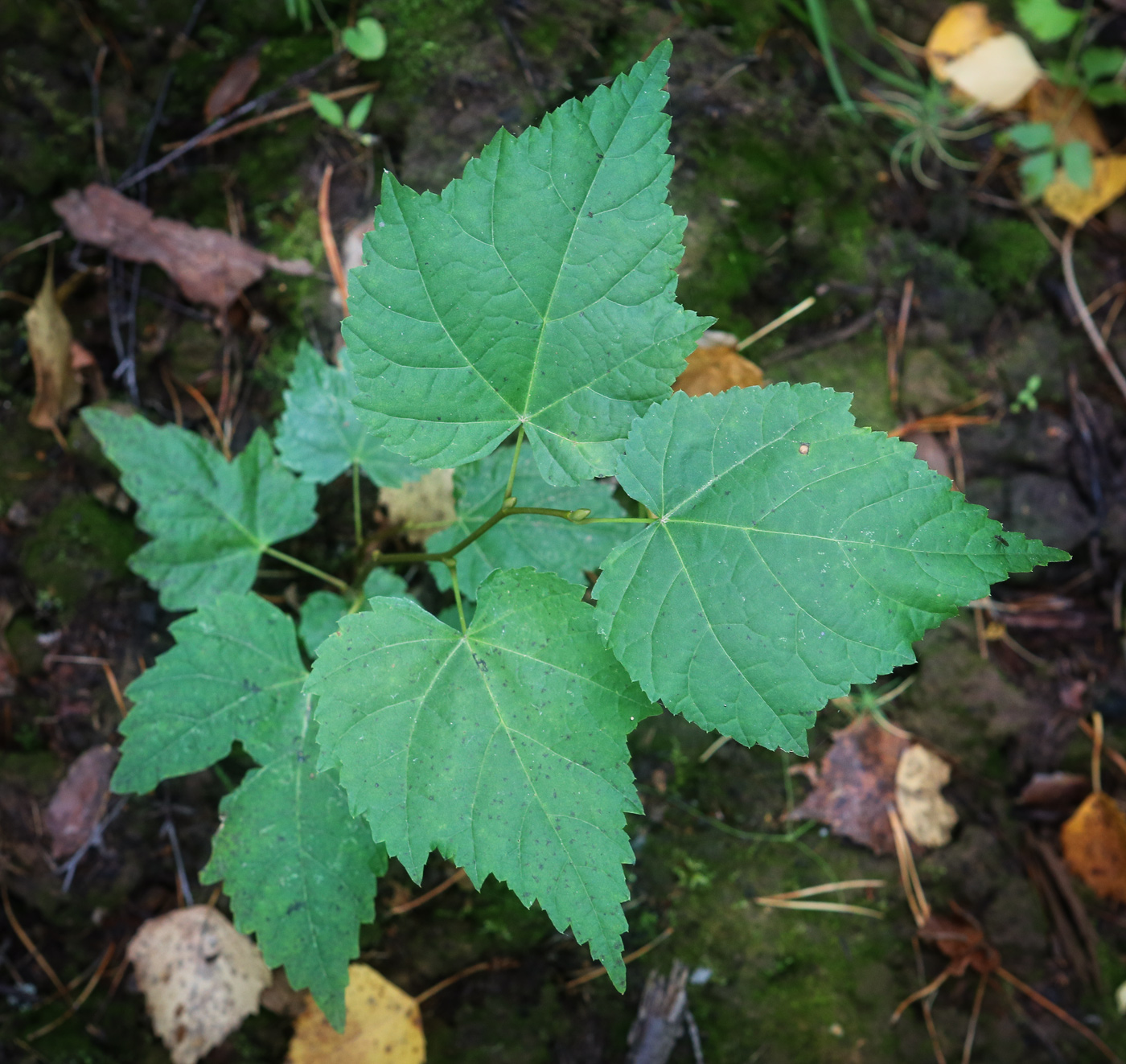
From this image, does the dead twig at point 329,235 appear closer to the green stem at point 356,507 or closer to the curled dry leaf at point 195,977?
the green stem at point 356,507

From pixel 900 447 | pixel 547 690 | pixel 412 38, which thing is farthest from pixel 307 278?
pixel 900 447

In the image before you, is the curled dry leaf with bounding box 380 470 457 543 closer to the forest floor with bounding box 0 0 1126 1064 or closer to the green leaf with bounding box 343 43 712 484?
the forest floor with bounding box 0 0 1126 1064

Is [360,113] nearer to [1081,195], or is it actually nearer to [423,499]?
[423,499]

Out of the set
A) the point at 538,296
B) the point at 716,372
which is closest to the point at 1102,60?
the point at 716,372

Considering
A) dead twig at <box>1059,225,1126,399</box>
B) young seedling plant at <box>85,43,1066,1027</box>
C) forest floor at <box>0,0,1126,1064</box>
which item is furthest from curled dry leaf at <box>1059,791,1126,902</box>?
young seedling plant at <box>85,43,1066,1027</box>

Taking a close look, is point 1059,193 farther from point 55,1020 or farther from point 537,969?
point 55,1020
